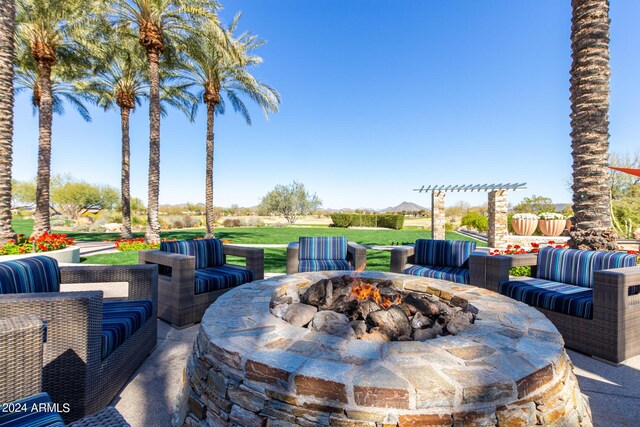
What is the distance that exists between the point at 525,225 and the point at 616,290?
11.3 metres

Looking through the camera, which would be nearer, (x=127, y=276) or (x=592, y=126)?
(x=127, y=276)

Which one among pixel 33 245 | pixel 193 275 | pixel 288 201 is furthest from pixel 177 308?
pixel 288 201

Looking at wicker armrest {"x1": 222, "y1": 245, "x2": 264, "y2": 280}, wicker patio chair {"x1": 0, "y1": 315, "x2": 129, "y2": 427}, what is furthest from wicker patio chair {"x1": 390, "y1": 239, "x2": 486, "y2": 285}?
wicker patio chair {"x1": 0, "y1": 315, "x2": 129, "y2": 427}

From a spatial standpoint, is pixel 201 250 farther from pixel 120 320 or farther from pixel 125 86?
pixel 125 86

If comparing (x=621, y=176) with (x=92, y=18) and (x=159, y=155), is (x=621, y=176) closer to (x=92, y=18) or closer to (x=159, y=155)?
(x=159, y=155)

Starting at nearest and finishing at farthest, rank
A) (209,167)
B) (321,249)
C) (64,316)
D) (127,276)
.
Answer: (64,316) → (127,276) → (321,249) → (209,167)

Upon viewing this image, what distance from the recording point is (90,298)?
1788 mm

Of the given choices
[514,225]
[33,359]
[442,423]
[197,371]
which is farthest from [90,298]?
[514,225]

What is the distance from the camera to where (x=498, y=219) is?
1098 centimetres

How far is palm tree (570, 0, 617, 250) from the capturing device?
429 cm

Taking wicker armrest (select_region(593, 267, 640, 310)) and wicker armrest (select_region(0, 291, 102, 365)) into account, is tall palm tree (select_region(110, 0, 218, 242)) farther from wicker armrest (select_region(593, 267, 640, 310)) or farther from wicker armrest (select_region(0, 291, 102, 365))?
wicker armrest (select_region(593, 267, 640, 310))

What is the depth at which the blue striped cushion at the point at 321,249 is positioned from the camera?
503cm

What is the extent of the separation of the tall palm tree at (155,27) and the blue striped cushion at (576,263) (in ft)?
34.4

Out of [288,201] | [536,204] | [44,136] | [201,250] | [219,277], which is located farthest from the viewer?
[288,201]
